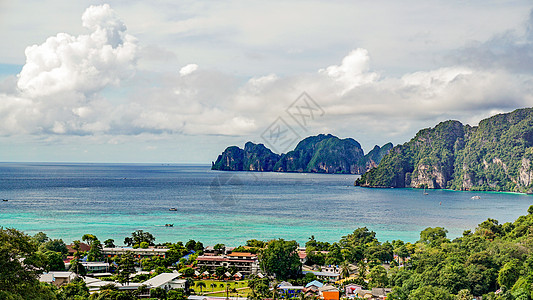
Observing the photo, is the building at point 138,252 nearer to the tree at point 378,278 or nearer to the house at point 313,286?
the house at point 313,286

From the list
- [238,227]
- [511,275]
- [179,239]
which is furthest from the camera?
[238,227]

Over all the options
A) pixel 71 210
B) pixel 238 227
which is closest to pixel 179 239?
pixel 238 227

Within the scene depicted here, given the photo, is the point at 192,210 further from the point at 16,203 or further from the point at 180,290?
the point at 180,290

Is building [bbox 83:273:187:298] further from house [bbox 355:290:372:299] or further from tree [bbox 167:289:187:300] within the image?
house [bbox 355:290:372:299]

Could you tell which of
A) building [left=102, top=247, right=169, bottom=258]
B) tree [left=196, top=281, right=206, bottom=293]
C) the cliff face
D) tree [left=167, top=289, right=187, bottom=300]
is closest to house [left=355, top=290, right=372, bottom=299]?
tree [left=196, top=281, right=206, bottom=293]

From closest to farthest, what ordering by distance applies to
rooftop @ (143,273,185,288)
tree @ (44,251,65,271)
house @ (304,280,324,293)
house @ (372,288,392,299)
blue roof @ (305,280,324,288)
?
house @ (372,288,392,299), rooftop @ (143,273,185,288), house @ (304,280,324,293), blue roof @ (305,280,324,288), tree @ (44,251,65,271)

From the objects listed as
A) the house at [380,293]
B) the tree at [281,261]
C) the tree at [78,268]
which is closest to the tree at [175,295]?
the tree at [281,261]

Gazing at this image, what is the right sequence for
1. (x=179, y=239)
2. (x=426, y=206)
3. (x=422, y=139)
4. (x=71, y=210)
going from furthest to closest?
(x=422, y=139), (x=426, y=206), (x=71, y=210), (x=179, y=239)
